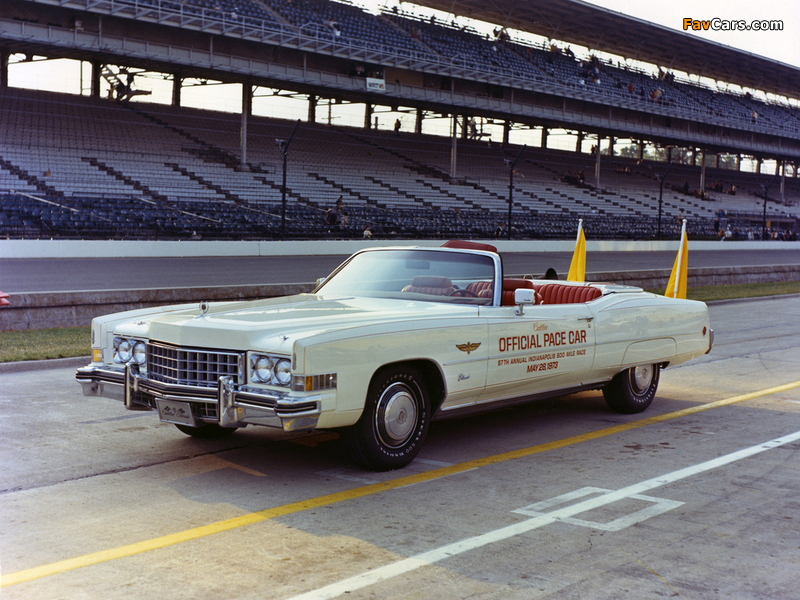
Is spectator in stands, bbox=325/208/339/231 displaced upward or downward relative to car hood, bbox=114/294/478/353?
upward

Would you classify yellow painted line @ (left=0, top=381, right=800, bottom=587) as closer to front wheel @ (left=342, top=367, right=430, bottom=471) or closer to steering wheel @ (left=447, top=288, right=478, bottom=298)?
front wheel @ (left=342, top=367, right=430, bottom=471)

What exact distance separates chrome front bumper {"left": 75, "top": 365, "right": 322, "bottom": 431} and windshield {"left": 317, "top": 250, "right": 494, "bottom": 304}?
173 centimetres

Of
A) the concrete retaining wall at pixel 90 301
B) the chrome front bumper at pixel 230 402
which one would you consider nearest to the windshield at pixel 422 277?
the chrome front bumper at pixel 230 402

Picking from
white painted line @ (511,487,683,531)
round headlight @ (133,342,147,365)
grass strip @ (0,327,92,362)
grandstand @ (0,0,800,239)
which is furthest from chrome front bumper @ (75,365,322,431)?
grandstand @ (0,0,800,239)

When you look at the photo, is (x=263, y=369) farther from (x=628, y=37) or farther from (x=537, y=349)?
(x=628, y=37)

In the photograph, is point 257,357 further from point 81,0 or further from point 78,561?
A: point 81,0

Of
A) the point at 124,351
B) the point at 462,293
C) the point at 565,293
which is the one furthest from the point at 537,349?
the point at 124,351

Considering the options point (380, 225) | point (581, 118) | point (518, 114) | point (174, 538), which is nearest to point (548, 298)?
point (174, 538)

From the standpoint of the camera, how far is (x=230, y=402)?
4754 millimetres

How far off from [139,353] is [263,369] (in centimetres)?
111

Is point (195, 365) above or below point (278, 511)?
above

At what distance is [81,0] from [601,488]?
31248mm

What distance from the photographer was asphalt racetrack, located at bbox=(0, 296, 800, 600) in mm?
3578

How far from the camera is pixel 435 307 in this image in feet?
19.0
